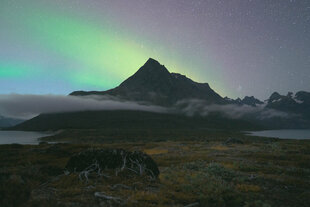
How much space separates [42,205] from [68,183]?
5.36m

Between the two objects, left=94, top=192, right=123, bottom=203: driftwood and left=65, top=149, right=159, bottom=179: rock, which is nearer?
left=94, top=192, right=123, bottom=203: driftwood

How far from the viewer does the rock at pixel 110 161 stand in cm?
1612

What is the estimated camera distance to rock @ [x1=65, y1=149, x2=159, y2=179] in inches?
635

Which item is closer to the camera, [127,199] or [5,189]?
[5,189]

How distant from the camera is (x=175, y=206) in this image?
371 inches

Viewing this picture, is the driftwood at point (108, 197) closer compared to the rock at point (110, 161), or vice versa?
the driftwood at point (108, 197)

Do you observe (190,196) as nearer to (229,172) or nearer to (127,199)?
(127,199)

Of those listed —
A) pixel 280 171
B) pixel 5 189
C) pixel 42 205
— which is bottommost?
pixel 280 171

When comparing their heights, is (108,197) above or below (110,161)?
below

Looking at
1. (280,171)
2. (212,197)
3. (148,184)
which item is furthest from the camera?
(280,171)

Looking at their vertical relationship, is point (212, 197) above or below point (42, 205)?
below

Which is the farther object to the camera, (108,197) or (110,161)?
(110,161)

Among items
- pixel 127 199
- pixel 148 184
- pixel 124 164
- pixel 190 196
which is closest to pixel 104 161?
pixel 124 164

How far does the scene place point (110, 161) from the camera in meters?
16.8
